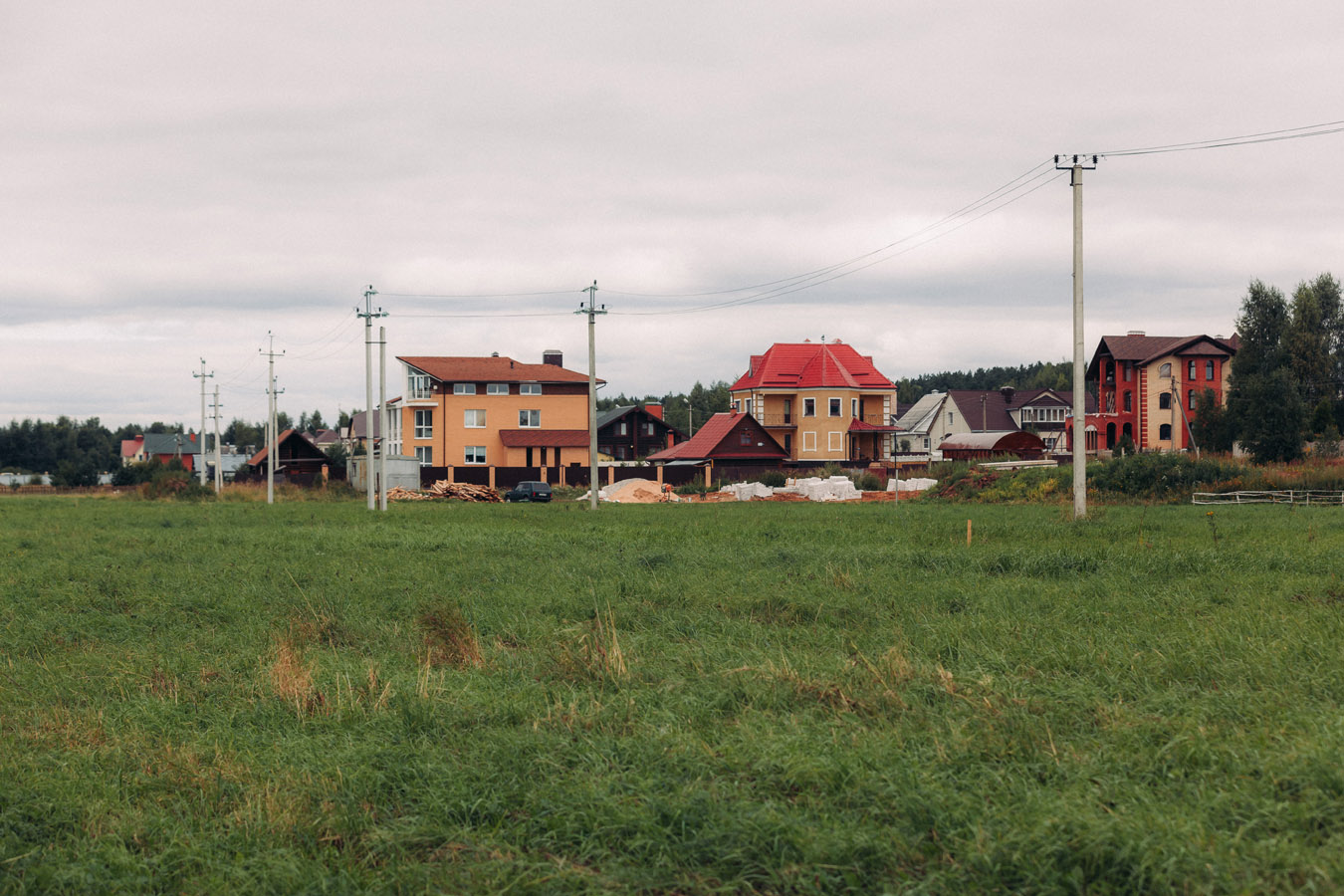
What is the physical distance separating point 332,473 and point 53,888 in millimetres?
79183

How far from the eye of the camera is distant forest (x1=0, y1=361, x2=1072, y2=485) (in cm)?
13162

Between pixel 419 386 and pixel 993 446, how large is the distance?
39847mm

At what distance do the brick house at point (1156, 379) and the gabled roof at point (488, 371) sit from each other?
3838 centimetres

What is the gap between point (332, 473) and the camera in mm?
81438

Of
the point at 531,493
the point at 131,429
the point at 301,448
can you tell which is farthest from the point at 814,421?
the point at 131,429

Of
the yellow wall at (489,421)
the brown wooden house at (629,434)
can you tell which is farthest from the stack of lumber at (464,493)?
the brown wooden house at (629,434)

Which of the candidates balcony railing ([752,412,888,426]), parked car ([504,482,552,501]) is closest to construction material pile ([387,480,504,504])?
parked car ([504,482,552,501])

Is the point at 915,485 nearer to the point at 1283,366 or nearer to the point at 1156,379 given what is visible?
the point at 1283,366

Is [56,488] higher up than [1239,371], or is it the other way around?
[1239,371]

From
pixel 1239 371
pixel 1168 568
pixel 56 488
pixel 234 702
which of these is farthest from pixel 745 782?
pixel 56 488

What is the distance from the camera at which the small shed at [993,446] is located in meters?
65.2

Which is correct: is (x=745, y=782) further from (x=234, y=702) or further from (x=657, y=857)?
(x=234, y=702)

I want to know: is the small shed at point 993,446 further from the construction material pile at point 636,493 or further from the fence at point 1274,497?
the fence at point 1274,497

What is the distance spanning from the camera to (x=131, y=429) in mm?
195875
